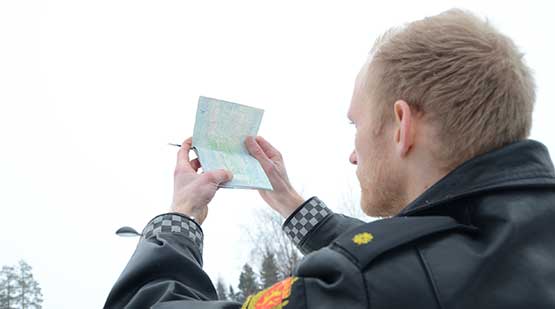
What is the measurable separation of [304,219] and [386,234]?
52.5 inches

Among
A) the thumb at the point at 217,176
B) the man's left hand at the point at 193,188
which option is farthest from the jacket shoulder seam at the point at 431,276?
the thumb at the point at 217,176

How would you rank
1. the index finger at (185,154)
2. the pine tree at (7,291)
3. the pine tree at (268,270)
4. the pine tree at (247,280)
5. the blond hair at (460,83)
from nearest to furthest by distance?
1. the blond hair at (460,83)
2. the index finger at (185,154)
3. the pine tree at (7,291)
4. the pine tree at (268,270)
5. the pine tree at (247,280)

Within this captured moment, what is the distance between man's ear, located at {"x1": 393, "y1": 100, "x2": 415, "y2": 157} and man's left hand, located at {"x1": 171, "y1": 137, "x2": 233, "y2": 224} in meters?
0.79

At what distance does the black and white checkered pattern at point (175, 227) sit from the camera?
1.60 metres

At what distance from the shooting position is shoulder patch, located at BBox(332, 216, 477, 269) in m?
1.04

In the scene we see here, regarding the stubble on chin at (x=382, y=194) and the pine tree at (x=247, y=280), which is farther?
the pine tree at (x=247, y=280)

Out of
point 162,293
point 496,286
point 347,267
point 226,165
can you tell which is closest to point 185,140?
point 226,165

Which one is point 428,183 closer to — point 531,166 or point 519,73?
point 531,166

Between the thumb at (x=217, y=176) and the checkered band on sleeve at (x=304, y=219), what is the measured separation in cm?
46

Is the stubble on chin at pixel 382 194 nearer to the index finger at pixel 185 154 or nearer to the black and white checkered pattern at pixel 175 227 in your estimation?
the black and white checkered pattern at pixel 175 227

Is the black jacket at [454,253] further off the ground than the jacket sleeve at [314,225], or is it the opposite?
the black jacket at [454,253]

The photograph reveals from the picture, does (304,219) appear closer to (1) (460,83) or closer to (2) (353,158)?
(2) (353,158)

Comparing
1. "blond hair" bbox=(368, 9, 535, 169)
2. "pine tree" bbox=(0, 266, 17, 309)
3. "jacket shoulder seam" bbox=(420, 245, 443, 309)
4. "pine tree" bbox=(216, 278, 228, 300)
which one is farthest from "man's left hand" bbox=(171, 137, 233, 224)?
"pine tree" bbox=(0, 266, 17, 309)

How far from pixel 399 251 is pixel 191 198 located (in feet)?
3.30
